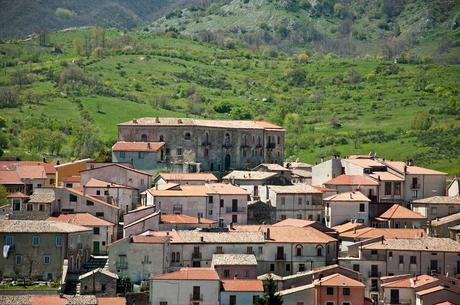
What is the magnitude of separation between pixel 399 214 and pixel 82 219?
23721 millimetres

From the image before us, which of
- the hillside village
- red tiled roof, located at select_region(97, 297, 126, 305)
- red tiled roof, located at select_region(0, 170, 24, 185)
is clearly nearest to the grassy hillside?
red tiled roof, located at select_region(0, 170, 24, 185)

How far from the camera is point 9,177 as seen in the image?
110438 millimetres

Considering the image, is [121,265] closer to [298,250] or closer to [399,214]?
[298,250]

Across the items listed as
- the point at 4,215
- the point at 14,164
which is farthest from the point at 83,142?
the point at 4,215

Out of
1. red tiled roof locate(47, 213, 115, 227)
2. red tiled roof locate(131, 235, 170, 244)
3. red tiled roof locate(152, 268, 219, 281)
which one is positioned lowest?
red tiled roof locate(152, 268, 219, 281)

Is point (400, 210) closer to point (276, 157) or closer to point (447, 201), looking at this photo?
point (447, 201)

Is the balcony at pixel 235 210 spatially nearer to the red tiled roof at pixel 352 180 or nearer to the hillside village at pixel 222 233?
the hillside village at pixel 222 233

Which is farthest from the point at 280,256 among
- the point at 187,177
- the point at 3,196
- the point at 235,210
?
the point at 3,196

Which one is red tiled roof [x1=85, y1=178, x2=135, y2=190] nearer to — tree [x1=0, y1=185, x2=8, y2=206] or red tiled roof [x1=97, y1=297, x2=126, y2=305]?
tree [x1=0, y1=185, x2=8, y2=206]

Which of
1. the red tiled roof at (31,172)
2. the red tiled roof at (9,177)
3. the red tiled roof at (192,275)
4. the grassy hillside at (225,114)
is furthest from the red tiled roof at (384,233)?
the grassy hillside at (225,114)

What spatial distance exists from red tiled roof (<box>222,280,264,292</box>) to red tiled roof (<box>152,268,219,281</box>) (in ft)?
2.95

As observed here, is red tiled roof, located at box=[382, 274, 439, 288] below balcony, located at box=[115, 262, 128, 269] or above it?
below

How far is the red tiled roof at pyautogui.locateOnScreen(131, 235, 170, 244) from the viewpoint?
83562mm

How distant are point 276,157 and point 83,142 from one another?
3046cm
